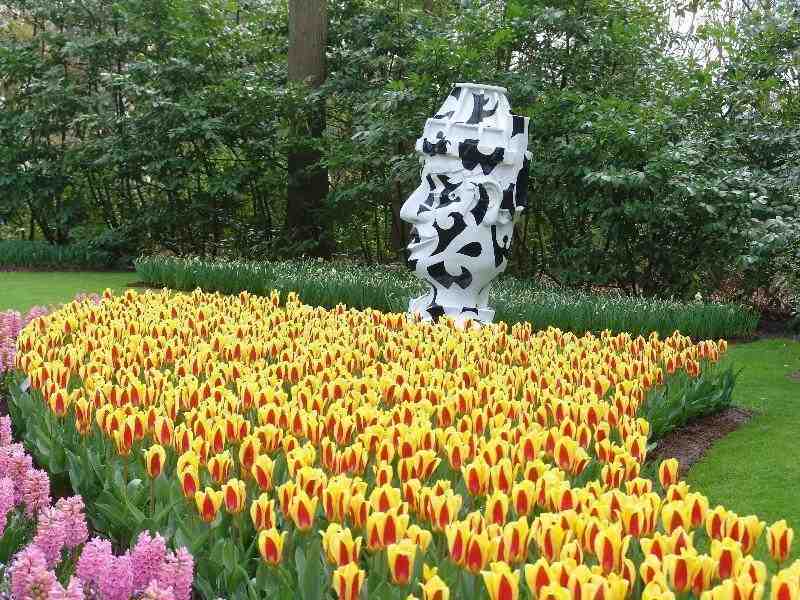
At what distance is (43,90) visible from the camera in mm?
16453

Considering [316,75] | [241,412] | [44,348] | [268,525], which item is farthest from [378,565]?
[316,75]

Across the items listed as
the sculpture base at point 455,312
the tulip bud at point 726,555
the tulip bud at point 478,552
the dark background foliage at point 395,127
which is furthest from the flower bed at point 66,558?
the dark background foliage at point 395,127

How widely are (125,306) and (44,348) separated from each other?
78.8 inches

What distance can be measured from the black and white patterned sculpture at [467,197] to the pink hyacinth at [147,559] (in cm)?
582

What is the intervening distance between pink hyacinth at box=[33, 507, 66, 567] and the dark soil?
323 centimetres

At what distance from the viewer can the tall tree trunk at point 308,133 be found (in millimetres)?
14523

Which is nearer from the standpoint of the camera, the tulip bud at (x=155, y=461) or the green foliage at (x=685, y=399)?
the tulip bud at (x=155, y=461)

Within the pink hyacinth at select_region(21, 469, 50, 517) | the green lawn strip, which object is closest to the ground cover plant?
the pink hyacinth at select_region(21, 469, 50, 517)

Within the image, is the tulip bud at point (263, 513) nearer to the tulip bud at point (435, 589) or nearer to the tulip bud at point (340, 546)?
the tulip bud at point (340, 546)

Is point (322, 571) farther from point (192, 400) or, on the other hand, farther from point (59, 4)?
point (59, 4)

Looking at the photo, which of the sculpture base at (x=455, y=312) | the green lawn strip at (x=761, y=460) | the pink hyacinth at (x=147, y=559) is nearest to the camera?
the pink hyacinth at (x=147, y=559)

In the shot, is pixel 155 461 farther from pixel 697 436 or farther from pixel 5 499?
pixel 697 436

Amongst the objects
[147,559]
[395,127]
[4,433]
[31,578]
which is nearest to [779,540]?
[147,559]

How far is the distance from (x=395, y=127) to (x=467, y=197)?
4532 mm
